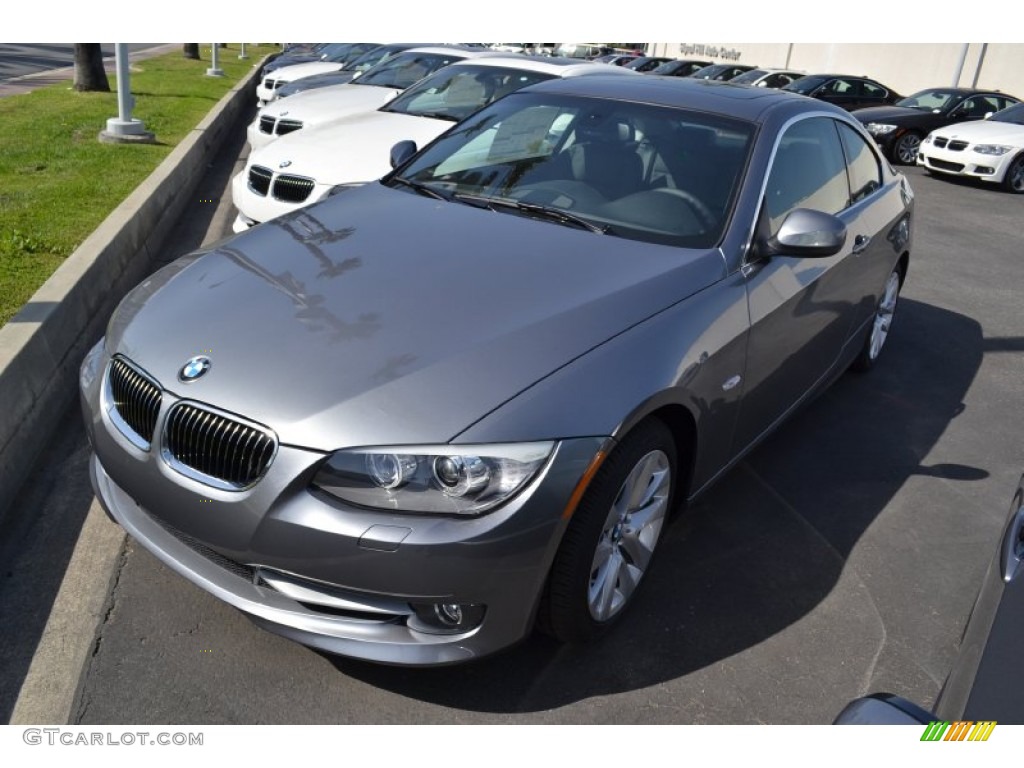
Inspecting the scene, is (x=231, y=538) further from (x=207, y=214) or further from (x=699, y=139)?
(x=207, y=214)

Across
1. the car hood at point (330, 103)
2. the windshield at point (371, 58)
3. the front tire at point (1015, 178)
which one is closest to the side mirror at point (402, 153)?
the car hood at point (330, 103)

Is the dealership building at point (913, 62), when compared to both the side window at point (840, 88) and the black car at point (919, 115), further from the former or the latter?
the black car at point (919, 115)

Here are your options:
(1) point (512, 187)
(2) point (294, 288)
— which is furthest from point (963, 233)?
(2) point (294, 288)

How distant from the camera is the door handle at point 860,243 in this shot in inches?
174

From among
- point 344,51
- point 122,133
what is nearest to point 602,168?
point 122,133

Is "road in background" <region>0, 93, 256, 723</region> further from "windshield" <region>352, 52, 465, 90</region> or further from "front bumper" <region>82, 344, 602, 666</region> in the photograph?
"windshield" <region>352, 52, 465, 90</region>

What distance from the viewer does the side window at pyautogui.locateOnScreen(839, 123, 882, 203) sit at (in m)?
4.65

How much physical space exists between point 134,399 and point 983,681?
237 centimetres

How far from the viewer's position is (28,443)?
12.8 ft

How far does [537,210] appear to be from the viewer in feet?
12.1

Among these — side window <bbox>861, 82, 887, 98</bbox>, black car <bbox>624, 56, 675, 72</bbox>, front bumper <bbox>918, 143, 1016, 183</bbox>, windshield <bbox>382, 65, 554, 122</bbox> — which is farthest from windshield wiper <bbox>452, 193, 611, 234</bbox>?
black car <bbox>624, 56, 675, 72</bbox>

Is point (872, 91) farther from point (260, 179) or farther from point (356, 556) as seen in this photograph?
point (356, 556)

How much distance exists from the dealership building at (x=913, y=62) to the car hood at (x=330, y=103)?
794 inches

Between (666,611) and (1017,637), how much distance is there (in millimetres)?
1498
